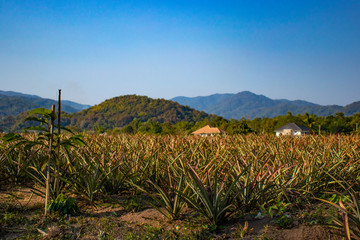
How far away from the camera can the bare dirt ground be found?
233 cm

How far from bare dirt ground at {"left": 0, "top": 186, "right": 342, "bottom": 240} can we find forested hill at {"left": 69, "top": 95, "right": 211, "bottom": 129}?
124622mm

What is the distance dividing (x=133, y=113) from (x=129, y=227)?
457 feet

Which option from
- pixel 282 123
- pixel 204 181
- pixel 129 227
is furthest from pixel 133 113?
pixel 129 227

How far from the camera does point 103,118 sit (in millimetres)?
133250

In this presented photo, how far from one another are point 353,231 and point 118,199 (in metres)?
2.54

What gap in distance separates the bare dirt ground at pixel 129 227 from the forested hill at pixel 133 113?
409 feet

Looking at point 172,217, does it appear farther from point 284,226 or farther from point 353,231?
point 353,231

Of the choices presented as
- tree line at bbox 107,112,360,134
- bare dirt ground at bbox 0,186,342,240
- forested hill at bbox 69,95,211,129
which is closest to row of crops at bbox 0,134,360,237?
bare dirt ground at bbox 0,186,342,240

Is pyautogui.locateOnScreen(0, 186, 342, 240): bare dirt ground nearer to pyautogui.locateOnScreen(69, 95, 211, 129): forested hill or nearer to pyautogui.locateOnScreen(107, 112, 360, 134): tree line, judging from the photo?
pyautogui.locateOnScreen(107, 112, 360, 134): tree line

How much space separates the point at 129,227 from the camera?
102 inches

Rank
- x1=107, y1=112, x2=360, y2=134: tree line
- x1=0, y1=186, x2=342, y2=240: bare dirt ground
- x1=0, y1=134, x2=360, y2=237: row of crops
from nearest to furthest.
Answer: x1=0, y1=186, x2=342, y2=240: bare dirt ground → x1=0, y1=134, x2=360, y2=237: row of crops → x1=107, y1=112, x2=360, y2=134: tree line

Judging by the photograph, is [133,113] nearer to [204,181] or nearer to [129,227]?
[204,181]

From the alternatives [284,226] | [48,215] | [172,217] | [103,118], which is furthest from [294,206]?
[103,118]

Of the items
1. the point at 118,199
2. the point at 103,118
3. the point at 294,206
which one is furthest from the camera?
the point at 103,118
